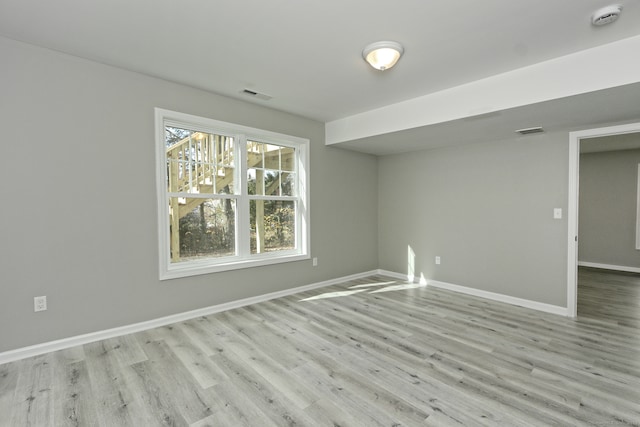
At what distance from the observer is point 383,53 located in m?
2.43

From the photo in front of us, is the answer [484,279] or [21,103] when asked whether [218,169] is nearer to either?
[21,103]

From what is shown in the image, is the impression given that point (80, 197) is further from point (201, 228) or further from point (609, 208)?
point (609, 208)

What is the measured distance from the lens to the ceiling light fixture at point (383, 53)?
2.40 metres

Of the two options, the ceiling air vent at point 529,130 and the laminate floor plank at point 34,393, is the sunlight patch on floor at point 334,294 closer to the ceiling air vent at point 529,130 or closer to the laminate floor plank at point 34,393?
the laminate floor plank at point 34,393

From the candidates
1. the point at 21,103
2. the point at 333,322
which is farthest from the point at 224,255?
the point at 21,103

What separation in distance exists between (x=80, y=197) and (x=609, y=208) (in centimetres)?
856

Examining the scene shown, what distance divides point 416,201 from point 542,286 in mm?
2053

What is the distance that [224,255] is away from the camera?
3.77 meters

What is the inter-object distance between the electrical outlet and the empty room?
0.15ft

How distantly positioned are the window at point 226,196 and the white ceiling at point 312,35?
2.25 feet

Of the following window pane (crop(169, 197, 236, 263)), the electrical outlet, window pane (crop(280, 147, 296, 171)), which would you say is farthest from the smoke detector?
the electrical outlet

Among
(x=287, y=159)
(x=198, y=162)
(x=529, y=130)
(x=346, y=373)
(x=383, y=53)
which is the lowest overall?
(x=346, y=373)

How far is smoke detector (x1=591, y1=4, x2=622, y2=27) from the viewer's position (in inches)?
77.3

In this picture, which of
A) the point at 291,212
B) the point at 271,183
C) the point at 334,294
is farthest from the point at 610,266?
the point at 271,183
